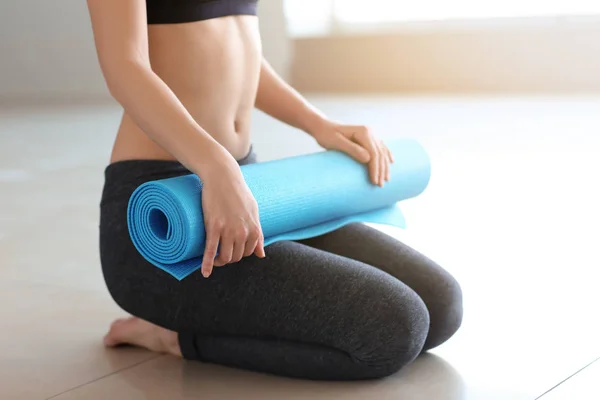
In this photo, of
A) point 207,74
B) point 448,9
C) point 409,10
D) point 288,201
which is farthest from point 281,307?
point 409,10

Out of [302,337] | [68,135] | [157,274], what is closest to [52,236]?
[157,274]

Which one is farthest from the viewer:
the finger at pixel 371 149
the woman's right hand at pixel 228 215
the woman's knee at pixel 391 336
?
the finger at pixel 371 149

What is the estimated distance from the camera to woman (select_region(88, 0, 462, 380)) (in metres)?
1.29

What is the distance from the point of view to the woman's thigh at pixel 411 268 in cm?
159

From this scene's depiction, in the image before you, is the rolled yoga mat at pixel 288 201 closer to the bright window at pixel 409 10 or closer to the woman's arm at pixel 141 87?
the woman's arm at pixel 141 87

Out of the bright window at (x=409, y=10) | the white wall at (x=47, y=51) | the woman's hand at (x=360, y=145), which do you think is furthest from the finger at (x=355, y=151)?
the white wall at (x=47, y=51)

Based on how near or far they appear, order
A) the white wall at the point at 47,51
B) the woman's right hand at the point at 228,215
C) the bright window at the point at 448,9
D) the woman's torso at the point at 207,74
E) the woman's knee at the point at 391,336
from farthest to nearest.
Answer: the white wall at the point at 47,51 < the bright window at the point at 448,9 < the woman's torso at the point at 207,74 < the woman's knee at the point at 391,336 < the woman's right hand at the point at 228,215

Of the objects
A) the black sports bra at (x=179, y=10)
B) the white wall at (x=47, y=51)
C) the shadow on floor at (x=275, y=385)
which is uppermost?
the black sports bra at (x=179, y=10)

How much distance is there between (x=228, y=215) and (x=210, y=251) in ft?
0.19

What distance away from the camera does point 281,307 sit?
142 cm

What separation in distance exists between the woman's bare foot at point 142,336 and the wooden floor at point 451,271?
0.02 m

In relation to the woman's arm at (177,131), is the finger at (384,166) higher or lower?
lower

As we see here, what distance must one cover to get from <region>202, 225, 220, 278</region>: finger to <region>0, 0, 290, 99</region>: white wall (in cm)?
626

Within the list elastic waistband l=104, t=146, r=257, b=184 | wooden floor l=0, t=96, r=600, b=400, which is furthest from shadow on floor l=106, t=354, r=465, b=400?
elastic waistband l=104, t=146, r=257, b=184
